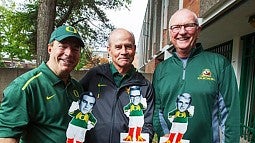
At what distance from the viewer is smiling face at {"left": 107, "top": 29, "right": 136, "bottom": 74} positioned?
2.93 metres

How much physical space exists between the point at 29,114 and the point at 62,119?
1.00ft

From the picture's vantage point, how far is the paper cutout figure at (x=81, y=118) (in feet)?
8.43

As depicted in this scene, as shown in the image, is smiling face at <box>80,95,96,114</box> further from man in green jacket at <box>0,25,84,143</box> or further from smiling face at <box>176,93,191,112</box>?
smiling face at <box>176,93,191,112</box>

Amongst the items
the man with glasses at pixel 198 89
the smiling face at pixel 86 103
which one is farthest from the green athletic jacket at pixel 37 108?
the man with glasses at pixel 198 89

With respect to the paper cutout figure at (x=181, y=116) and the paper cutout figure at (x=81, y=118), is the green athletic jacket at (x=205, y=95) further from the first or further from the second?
the paper cutout figure at (x=81, y=118)

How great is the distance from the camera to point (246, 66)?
8.01 meters

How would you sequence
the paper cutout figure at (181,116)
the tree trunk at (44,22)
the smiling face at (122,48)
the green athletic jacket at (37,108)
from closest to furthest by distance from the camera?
the green athletic jacket at (37,108) → the paper cutout figure at (181,116) → the smiling face at (122,48) → the tree trunk at (44,22)

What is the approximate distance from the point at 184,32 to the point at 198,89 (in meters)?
0.50

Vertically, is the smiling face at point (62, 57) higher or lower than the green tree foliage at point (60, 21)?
lower

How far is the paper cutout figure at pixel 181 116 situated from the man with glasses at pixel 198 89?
3 cm

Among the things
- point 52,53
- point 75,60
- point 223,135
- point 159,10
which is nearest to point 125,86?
point 75,60

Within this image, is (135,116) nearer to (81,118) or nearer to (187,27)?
(81,118)

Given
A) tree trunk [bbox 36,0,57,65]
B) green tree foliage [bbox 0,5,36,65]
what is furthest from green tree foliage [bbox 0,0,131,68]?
tree trunk [bbox 36,0,57,65]

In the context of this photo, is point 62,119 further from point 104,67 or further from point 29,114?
point 104,67
